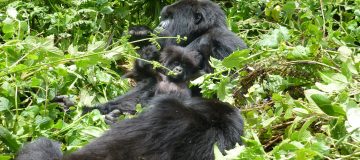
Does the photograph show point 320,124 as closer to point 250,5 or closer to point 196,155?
point 196,155

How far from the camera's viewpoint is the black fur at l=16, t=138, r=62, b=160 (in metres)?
2.92

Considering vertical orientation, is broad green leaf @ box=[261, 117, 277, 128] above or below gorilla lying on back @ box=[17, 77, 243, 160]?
below

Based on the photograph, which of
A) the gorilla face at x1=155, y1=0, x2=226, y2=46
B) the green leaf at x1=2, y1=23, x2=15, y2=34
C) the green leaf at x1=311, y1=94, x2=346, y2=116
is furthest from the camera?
the gorilla face at x1=155, y1=0, x2=226, y2=46

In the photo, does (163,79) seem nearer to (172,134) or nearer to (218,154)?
(172,134)

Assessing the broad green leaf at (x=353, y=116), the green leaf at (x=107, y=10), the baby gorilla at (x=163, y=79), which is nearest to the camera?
the broad green leaf at (x=353, y=116)

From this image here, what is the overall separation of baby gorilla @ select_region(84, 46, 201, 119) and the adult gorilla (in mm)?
132

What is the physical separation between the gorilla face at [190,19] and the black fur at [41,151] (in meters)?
2.47

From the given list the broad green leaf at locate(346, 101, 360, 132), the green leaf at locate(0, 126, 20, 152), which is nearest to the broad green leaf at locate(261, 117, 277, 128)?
the broad green leaf at locate(346, 101, 360, 132)

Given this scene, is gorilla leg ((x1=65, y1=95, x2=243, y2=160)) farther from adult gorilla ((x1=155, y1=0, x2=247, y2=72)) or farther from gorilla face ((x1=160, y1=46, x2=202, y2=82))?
adult gorilla ((x1=155, y1=0, x2=247, y2=72))

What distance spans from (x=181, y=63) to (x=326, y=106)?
256 cm

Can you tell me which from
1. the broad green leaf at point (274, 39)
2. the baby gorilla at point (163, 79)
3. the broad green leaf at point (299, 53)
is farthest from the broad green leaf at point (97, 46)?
the baby gorilla at point (163, 79)

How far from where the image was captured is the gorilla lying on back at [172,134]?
8.38 feet

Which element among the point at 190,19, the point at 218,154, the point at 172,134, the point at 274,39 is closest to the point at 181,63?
the point at 190,19

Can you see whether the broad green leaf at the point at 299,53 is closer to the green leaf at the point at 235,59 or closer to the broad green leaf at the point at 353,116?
the green leaf at the point at 235,59
